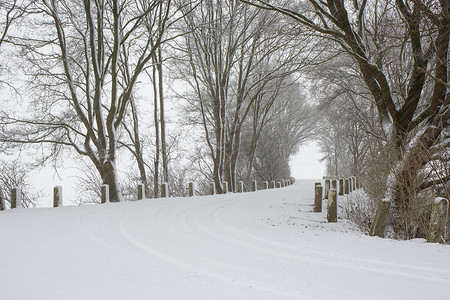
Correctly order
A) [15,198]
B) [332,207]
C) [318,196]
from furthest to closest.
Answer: [15,198] < [318,196] < [332,207]

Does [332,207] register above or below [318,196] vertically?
below

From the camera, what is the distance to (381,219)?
6.71m

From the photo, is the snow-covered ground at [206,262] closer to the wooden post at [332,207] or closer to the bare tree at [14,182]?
the wooden post at [332,207]

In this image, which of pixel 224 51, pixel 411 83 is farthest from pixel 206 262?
pixel 224 51

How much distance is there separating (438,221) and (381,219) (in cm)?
101

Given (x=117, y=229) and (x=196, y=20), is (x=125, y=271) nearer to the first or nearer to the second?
(x=117, y=229)

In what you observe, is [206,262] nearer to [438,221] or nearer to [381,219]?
[381,219]

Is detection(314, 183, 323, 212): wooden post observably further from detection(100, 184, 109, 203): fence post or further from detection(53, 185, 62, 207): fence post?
detection(53, 185, 62, 207): fence post

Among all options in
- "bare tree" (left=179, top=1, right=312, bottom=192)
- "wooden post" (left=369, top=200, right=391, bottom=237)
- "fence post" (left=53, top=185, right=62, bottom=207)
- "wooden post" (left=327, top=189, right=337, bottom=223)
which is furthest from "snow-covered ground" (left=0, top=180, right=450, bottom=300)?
"bare tree" (left=179, top=1, right=312, bottom=192)

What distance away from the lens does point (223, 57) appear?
2052 centimetres

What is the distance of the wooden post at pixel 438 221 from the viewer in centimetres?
583

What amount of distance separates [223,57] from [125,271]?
17902mm

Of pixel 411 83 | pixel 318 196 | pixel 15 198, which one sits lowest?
pixel 318 196

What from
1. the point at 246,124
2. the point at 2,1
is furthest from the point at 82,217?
the point at 246,124
